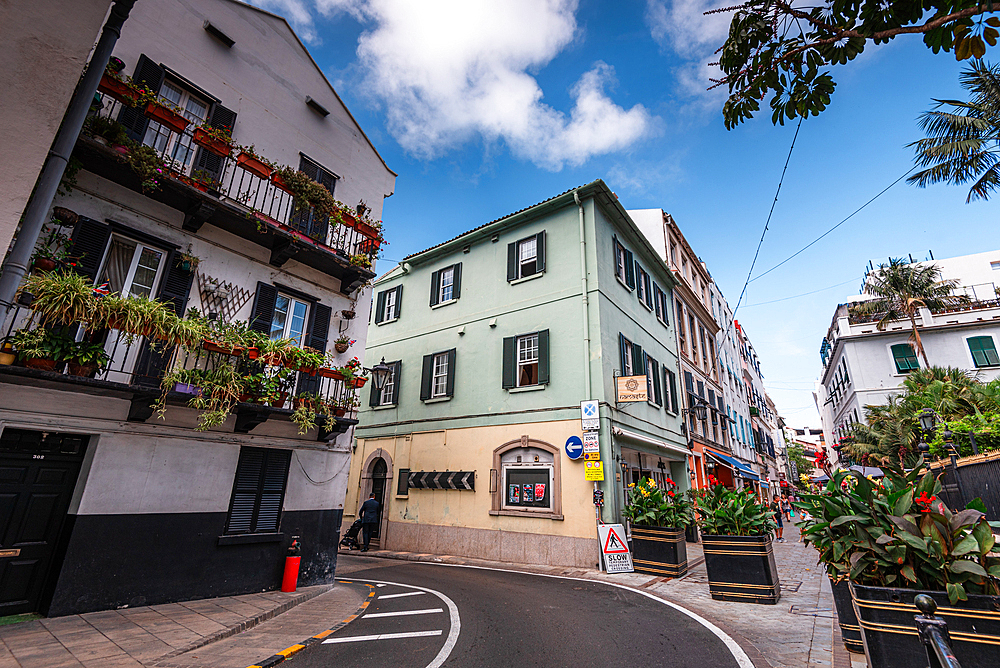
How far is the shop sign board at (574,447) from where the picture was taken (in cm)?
1307

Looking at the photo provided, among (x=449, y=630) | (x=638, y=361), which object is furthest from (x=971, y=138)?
(x=449, y=630)

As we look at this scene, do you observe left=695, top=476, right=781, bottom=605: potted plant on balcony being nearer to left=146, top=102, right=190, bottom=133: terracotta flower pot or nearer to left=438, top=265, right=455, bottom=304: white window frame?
left=146, top=102, right=190, bottom=133: terracotta flower pot

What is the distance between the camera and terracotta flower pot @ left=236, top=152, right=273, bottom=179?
29.4 ft

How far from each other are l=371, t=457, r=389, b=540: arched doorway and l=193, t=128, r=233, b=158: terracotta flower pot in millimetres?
12017

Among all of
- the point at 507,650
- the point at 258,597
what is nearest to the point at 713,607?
the point at 507,650

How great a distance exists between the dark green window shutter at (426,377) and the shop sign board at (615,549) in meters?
8.12

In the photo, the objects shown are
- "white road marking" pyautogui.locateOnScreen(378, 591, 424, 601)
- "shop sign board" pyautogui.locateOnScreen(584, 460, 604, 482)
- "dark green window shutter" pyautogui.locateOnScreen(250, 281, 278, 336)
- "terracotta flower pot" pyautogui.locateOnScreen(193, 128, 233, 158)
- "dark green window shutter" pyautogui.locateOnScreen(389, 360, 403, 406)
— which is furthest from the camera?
"dark green window shutter" pyautogui.locateOnScreen(389, 360, 403, 406)

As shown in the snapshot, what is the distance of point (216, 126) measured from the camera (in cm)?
952

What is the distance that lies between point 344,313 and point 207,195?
3.77 metres

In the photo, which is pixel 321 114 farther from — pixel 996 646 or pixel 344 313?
pixel 996 646

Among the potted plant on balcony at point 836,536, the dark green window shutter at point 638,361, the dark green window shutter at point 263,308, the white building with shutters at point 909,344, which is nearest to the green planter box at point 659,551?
the potted plant on balcony at point 836,536

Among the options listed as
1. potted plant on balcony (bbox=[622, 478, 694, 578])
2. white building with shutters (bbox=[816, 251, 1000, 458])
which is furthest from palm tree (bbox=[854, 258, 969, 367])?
potted plant on balcony (bbox=[622, 478, 694, 578])

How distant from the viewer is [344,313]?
11.0 metres

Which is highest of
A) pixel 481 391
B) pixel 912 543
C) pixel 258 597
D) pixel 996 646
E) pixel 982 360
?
pixel 982 360
